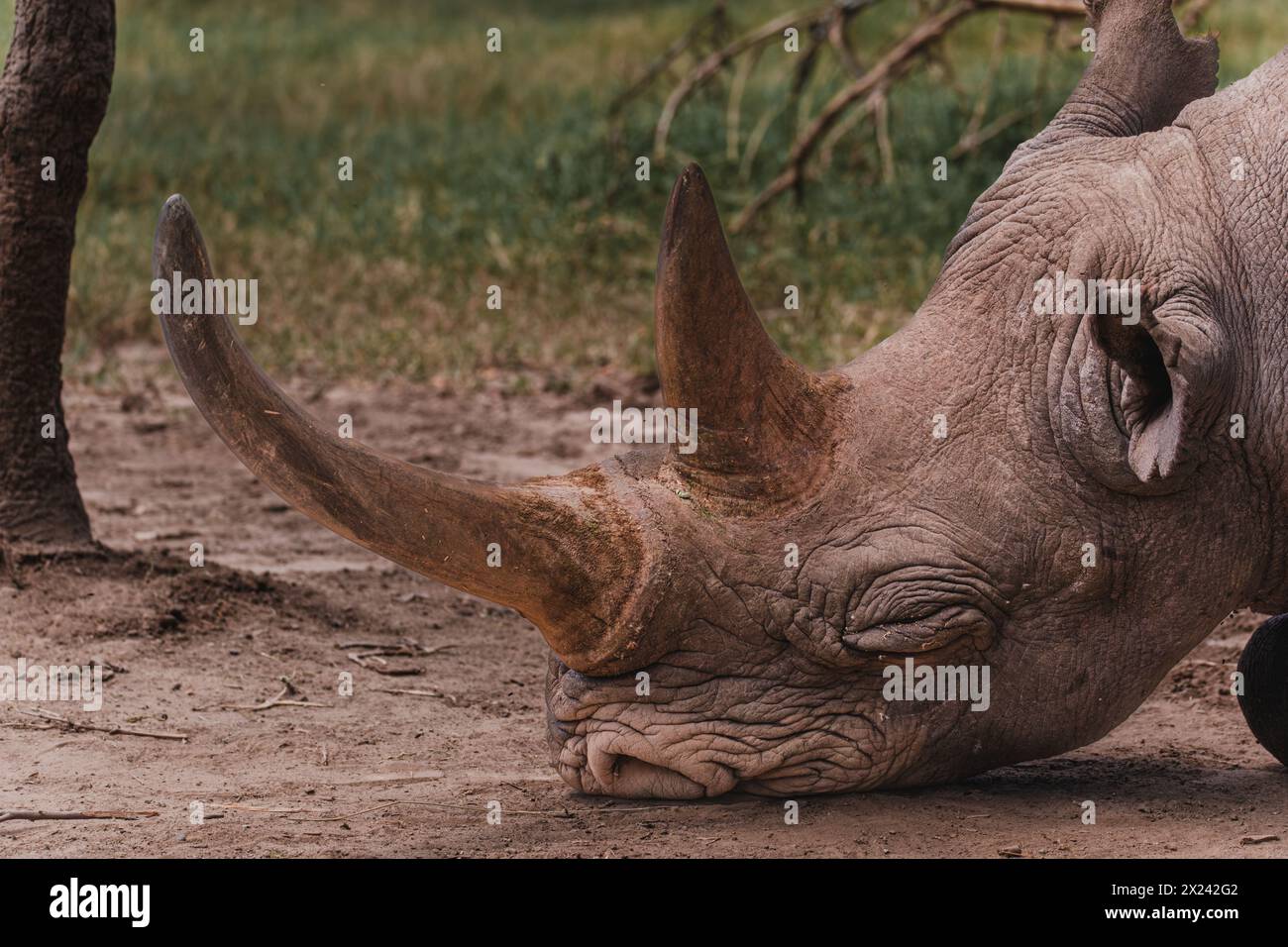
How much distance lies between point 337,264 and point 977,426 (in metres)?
6.49

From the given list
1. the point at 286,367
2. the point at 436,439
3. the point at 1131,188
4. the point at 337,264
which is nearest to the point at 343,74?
the point at 337,264

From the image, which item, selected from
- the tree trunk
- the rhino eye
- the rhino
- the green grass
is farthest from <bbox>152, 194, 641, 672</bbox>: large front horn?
the green grass

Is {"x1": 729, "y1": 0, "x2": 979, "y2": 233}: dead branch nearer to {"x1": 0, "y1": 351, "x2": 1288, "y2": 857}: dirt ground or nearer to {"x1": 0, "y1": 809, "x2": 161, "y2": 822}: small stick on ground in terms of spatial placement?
{"x1": 0, "y1": 351, "x2": 1288, "y2": 857}: dirt ground

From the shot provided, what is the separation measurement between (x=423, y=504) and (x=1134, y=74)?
1.70 m

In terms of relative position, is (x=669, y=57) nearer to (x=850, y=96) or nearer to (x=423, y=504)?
(x=850, y=96)

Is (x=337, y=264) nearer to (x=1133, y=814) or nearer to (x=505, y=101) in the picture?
(x=505, y=101)

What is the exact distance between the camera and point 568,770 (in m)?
3.51

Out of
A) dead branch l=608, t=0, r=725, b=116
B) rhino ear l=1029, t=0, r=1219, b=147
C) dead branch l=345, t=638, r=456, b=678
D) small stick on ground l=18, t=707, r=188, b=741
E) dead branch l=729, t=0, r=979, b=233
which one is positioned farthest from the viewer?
dead branch l=608, t=0, r=725, b=116

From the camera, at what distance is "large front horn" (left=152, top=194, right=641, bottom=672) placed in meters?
3.03

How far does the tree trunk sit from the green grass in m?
2.84

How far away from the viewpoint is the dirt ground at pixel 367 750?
3.43 meters

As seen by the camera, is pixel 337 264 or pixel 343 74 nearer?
pixel 337 264

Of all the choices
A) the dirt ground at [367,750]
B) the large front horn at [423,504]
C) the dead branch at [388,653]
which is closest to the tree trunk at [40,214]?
the dirt ground at [367,750]

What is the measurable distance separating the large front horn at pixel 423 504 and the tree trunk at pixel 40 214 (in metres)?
1.99
